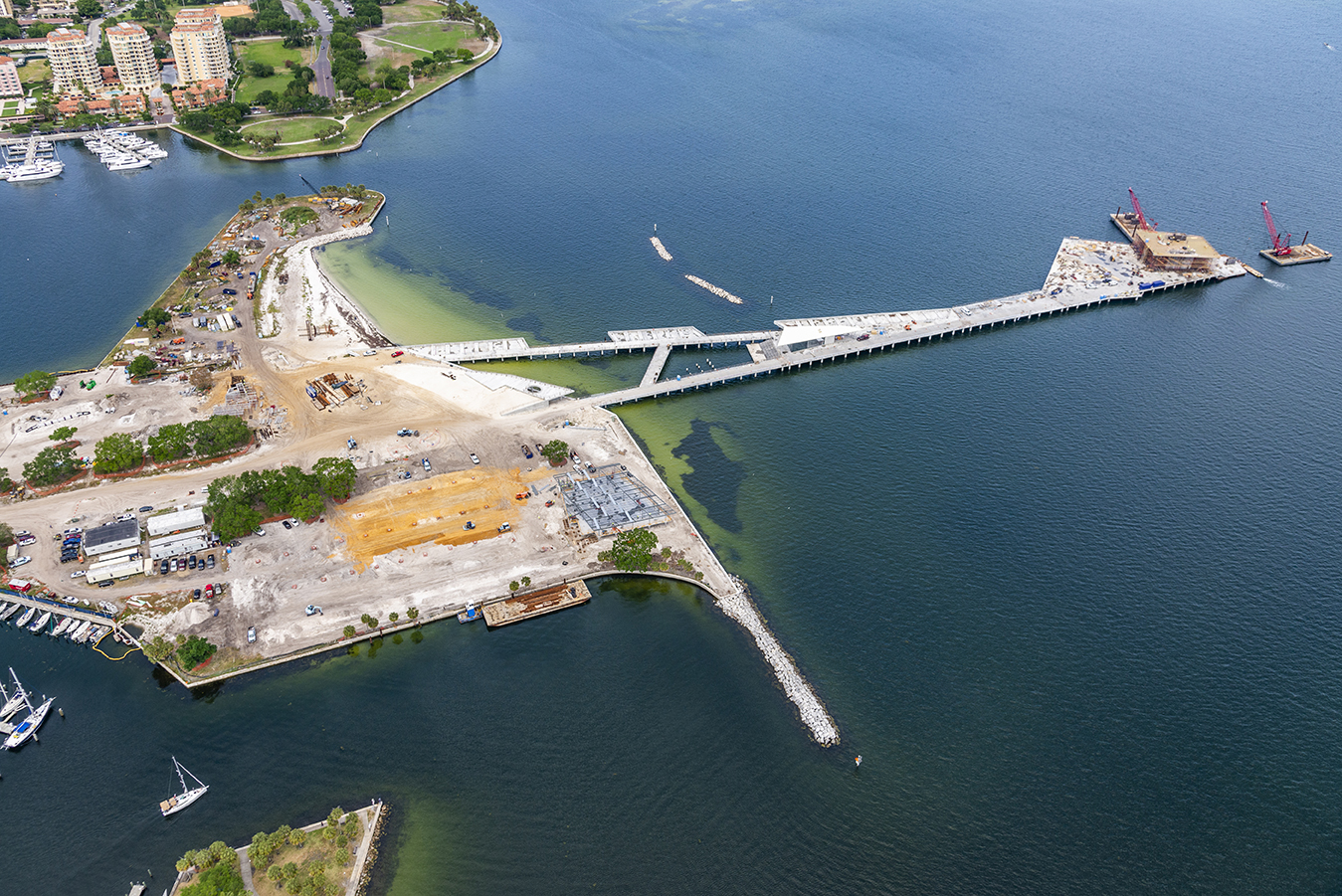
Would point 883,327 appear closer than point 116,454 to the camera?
No

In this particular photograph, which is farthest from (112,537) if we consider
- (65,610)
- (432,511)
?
(432,511)

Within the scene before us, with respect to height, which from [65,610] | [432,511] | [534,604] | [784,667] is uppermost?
[784,667]

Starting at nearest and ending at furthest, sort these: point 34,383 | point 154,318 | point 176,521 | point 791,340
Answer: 1. point 176,521
2. point 34,383
3. point 154,318
4. point 791,340

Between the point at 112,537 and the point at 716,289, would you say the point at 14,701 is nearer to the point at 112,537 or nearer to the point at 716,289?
the point at 112,537

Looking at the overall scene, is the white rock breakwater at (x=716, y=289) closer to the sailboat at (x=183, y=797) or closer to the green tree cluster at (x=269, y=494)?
the green tree cluster at (x=269, y=494)

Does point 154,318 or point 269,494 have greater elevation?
point 269,494

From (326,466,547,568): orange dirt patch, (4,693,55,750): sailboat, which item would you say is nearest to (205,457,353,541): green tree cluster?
(326,466,547,568): orange dirt patch
